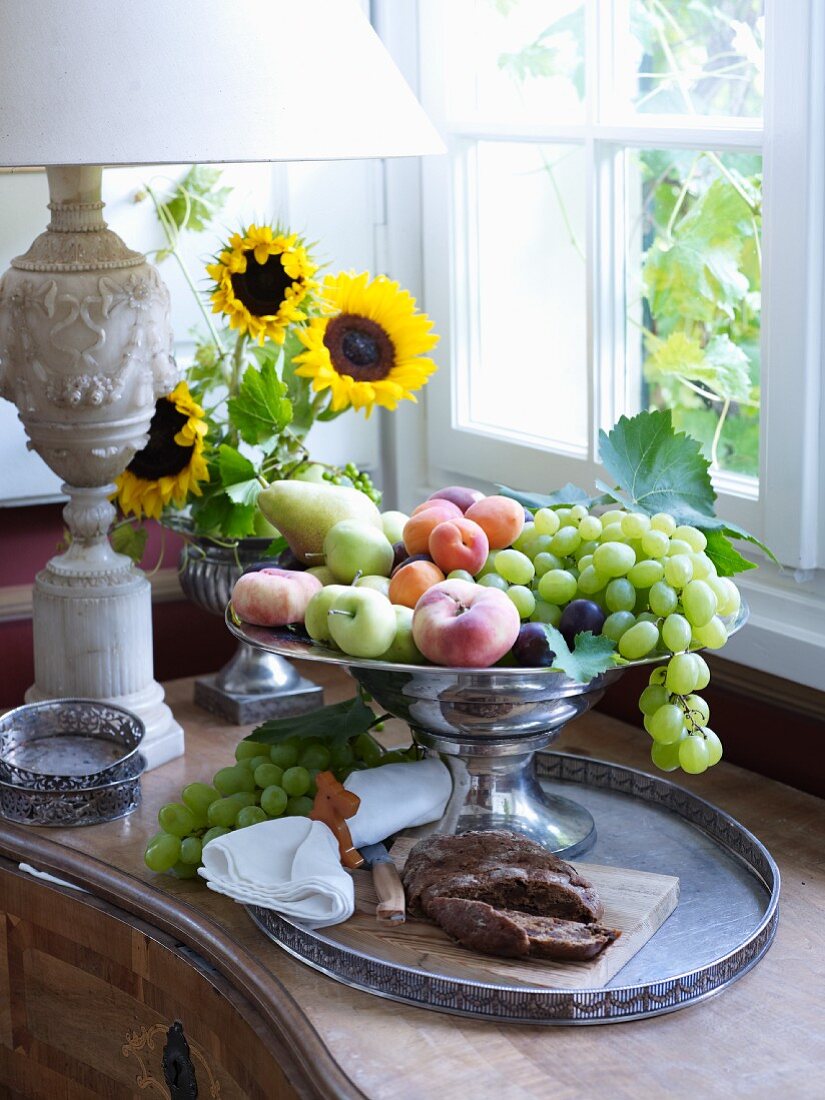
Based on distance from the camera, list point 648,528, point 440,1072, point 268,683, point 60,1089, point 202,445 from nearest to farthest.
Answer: point 440,1072 → point 648,528 → point 60,1089 → point 202,445 → point 268,683

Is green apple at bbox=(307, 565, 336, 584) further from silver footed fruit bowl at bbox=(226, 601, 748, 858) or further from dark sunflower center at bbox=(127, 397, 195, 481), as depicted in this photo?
dark sunflower center at bbox=(127, 397, 195, 481)

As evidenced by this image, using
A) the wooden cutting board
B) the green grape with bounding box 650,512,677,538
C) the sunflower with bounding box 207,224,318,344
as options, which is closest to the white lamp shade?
the sunflower with bounding box 207,224,318,344

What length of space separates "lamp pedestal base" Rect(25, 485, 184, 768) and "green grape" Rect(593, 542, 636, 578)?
Result: 49 cm

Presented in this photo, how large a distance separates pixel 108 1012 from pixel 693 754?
54 centimetres

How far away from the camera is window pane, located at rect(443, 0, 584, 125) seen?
59.0 inches

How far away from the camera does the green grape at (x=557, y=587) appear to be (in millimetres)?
1063

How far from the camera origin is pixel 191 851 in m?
1.11

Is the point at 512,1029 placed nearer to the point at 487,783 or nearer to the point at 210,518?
the point at 487,783

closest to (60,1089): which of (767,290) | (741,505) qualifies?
(741,505)

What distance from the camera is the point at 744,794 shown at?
127 centimetres

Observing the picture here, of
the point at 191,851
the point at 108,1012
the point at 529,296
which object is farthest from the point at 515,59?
the point at 108,1012

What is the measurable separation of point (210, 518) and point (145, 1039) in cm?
50

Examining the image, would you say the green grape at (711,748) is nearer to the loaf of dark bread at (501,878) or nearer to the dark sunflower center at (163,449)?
the loaf of dark bread at (501,878)

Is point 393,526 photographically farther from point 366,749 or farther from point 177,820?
point 177,820
